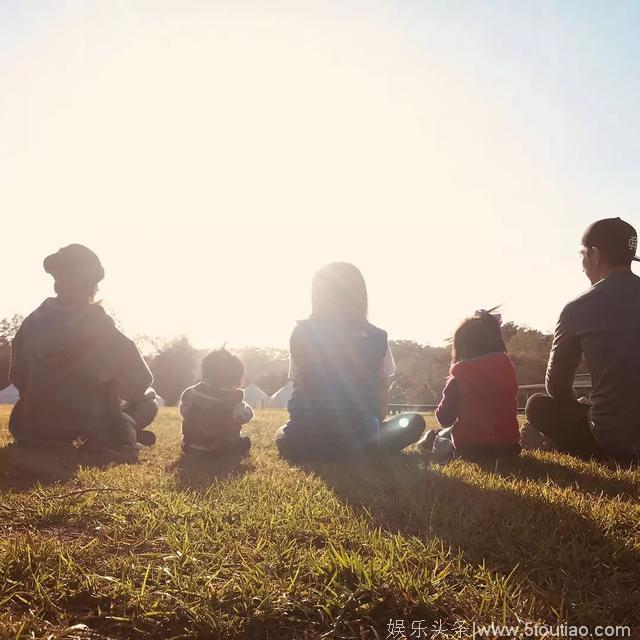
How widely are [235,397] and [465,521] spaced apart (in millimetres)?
3894

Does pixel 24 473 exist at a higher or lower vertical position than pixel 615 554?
lower

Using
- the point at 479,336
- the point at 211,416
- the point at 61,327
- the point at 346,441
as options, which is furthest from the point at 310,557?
the point at 61,327

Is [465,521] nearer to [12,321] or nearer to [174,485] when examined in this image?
[174,485]

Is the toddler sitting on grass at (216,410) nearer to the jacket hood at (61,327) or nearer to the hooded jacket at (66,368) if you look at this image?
the hooded jacket at (66,368)

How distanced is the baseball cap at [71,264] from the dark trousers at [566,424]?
524 centimetres

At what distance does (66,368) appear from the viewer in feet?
18.3

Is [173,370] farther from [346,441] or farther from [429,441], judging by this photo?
[346,441]

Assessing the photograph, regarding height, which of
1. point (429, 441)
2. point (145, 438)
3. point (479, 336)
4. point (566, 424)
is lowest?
point (145, 438)

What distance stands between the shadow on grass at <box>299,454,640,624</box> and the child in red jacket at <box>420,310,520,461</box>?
139 cm

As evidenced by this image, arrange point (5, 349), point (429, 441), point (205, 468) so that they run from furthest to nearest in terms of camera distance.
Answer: point (5, 349) < point (429, 441) < point (205, 468)

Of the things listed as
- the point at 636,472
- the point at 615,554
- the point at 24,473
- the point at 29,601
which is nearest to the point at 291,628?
the point at 29,601

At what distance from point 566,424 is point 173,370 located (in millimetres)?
47324

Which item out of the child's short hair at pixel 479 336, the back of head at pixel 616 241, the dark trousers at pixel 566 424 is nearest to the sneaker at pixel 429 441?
the dark trousers at pixel 566 424

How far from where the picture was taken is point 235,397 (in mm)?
6055
